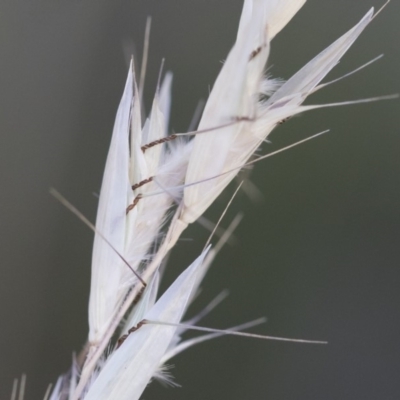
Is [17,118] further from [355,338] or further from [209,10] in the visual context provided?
[355,338]

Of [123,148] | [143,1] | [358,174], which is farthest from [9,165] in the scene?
[123,148]

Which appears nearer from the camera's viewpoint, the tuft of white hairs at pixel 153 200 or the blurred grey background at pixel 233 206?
the tuft of white hairs at pixel 153 200

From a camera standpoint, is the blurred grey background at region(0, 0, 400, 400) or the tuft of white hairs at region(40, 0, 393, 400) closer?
the tuft of white hairs at region(40, 0, 393, 400)

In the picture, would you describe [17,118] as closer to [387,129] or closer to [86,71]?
[86,71]

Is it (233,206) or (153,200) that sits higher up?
(153,200)

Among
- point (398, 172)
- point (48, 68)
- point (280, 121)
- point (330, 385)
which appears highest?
point (48, 68)

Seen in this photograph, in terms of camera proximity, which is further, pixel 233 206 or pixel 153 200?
pixel 233 206

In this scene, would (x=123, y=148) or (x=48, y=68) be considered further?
(x=48, y=68)

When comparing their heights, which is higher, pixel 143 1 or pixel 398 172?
pixel 143 1
